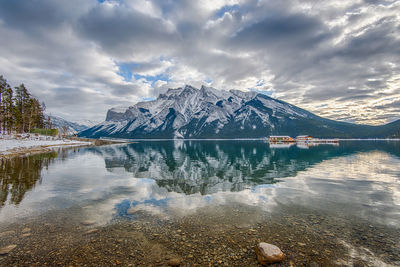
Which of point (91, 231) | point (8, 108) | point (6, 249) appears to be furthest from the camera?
point (8, 108)

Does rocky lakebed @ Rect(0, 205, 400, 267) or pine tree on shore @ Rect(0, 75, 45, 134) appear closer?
rocky lakebed @ Rect(0, 205, 400, 267)

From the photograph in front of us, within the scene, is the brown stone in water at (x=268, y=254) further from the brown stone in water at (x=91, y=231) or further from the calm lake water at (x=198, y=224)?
the brown stone in water at (x=91, y=231)

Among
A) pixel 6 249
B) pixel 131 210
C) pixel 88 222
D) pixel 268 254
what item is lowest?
pixel 131 210

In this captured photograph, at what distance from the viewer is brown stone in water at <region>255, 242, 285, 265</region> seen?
893 centimetres

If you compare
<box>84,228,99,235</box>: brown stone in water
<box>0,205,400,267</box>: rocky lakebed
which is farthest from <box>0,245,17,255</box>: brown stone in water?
<box>84,228,99,235</box>: brown stone in water

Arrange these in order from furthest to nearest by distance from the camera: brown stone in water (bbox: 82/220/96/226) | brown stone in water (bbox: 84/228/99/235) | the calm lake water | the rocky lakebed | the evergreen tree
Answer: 1. the evergreen tree
2. brown stone in water (bbox: 82/220/96/226)
3. brown stone in water (bbox: 84/228/99/235)
4. the calm lake water
5. the rocky lakebed

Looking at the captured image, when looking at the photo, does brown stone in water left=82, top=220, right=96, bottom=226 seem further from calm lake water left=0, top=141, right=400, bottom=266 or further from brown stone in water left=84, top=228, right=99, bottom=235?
brown stone in water left=84, top=228, right=99, bottom=235

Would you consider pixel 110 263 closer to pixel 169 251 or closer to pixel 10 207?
pixel 169 251

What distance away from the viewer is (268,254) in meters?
9.09

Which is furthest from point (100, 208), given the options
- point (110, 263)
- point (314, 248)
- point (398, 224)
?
point (398, 224)

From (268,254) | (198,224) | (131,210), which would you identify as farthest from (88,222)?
(268,254)

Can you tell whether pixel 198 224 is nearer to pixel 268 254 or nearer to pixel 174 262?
pixel 174 262

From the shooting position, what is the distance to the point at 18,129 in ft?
350

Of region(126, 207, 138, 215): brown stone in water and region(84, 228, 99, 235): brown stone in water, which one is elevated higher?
region(84, 228, 99, 235): brown stone in water
